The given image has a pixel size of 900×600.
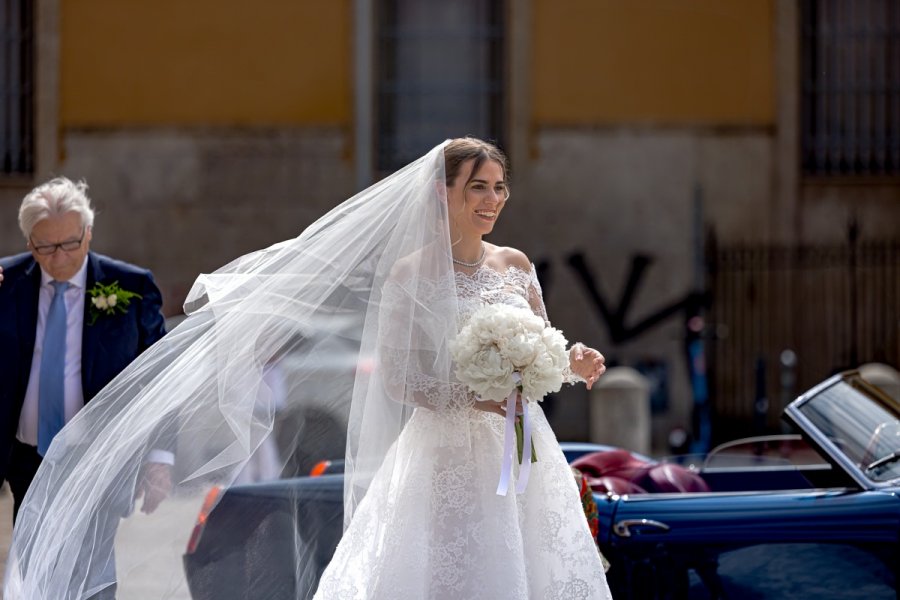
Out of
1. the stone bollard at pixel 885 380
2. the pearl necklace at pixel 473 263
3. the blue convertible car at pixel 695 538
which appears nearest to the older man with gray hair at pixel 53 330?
the blue convertible car at pixel 695 538

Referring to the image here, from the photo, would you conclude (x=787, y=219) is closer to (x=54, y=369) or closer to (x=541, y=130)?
(x=541, y=130)

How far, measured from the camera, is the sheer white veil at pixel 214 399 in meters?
4.70

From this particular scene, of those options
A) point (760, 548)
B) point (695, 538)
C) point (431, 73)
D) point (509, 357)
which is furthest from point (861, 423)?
point (431, 73)

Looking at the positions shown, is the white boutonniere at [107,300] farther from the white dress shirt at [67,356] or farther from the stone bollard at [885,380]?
the stone bollard at [885,380]

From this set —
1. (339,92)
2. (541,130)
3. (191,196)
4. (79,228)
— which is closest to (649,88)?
(541,130)

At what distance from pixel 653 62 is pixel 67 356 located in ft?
37.5

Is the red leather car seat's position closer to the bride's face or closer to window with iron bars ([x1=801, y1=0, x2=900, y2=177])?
the bride's face

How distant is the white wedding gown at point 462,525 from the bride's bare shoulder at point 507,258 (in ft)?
0.59

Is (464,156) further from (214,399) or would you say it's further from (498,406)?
(214,399)

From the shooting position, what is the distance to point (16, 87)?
1603 cm

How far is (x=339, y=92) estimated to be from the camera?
1573 cm

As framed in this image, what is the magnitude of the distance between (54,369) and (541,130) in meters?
11.0

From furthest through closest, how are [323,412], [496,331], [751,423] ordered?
[751,423] < [323,412] < [496,331]

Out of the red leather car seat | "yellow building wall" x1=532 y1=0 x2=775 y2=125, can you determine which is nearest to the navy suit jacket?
the red leather car seat
